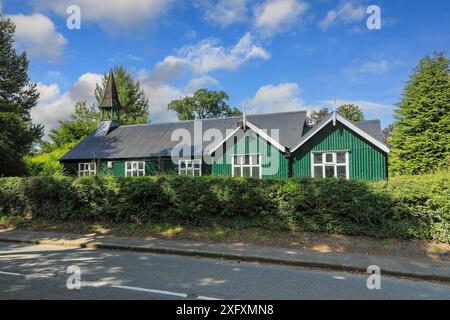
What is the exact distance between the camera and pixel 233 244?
9891 mm

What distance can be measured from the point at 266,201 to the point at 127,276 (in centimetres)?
567

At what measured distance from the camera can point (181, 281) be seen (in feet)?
20.7

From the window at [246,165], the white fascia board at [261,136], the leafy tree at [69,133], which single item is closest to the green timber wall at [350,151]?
the white fascia board at [261,136]

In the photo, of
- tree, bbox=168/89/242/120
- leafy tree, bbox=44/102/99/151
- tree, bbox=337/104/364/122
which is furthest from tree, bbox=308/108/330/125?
leafy tree, bbox=44/102/99/151

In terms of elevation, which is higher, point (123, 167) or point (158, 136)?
point (158, 136)

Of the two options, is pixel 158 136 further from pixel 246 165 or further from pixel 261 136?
pixel 261 136

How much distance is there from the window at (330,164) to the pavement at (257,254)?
39.3ft

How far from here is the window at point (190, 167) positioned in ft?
77.4

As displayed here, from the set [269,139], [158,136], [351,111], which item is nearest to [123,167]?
[158,136]

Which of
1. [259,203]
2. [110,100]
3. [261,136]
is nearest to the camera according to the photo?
[259,203]

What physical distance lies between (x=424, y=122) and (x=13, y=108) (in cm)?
2902

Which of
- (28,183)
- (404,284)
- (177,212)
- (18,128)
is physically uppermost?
(18,128)
